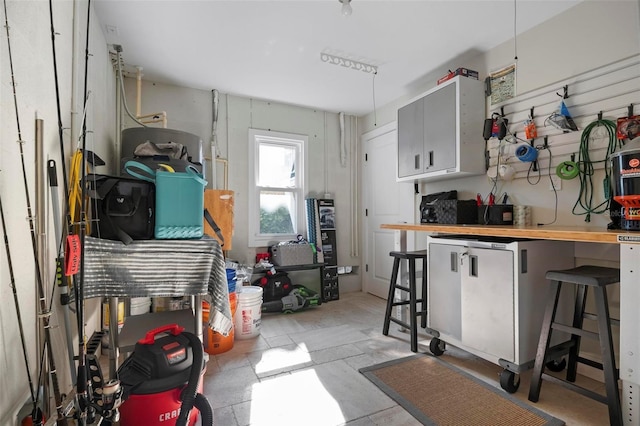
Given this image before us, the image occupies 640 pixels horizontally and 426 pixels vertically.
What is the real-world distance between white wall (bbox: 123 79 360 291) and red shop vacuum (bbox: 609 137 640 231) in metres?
3.23

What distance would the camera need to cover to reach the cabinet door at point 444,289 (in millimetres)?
2314

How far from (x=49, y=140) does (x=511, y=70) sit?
3.31 m

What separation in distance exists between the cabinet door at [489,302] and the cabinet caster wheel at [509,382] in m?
0.09

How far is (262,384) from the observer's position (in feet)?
6.73

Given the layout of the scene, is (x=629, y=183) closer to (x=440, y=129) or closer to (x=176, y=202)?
(x=440, y=129)

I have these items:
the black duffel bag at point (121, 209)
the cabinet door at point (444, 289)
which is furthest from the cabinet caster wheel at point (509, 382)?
the black duffel bag at point (121, 209)

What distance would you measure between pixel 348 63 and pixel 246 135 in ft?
5.28

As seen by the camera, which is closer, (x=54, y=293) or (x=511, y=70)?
(x=54, y=293)

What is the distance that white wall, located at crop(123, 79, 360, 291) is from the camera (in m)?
3.59

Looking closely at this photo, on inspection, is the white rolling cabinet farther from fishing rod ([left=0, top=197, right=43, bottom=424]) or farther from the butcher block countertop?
fishing rod ([left=0, top=197, right=43, bottom=424])

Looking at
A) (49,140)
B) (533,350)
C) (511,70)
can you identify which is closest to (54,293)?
(49,140)

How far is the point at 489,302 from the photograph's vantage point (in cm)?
207

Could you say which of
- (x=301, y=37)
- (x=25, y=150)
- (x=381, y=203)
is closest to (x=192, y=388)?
(x=25, y=150)

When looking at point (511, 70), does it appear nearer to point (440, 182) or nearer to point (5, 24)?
point (440, 182)
